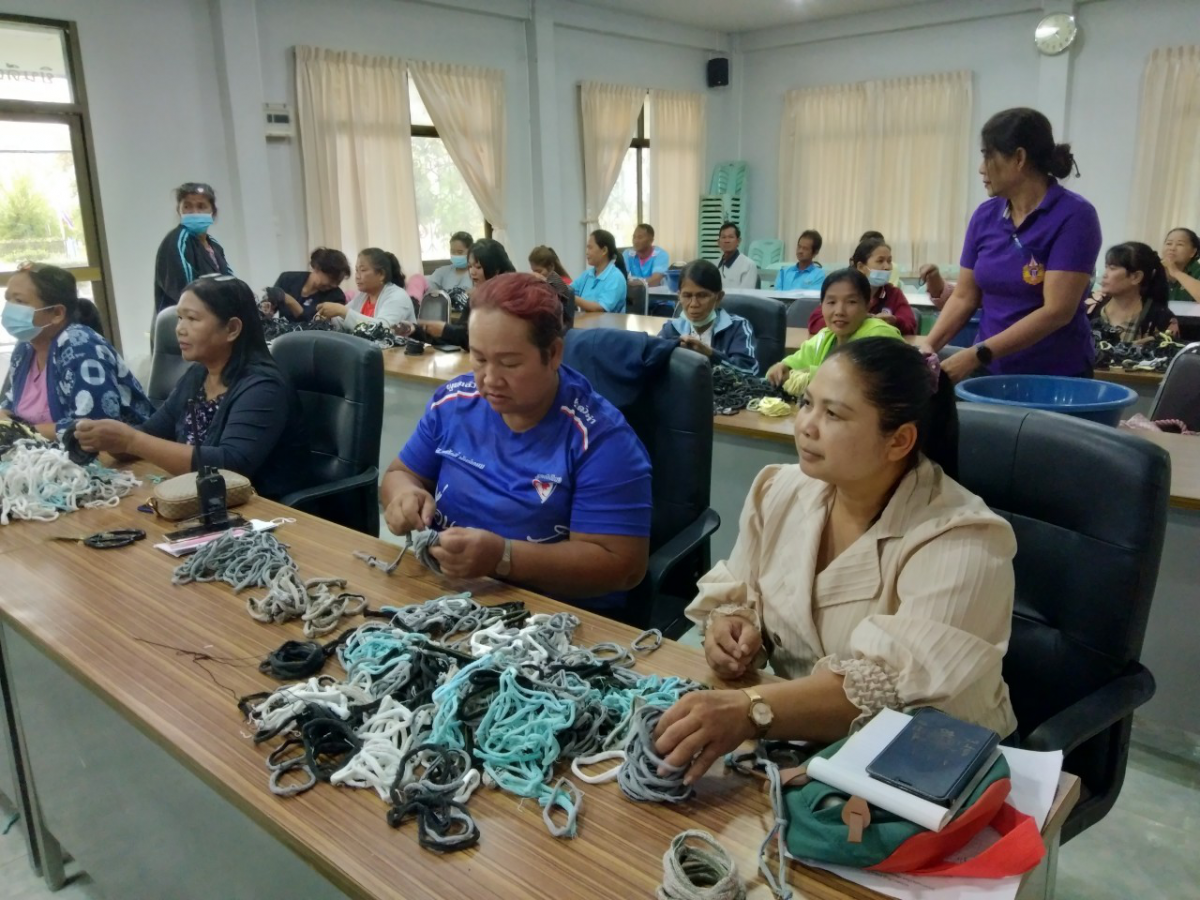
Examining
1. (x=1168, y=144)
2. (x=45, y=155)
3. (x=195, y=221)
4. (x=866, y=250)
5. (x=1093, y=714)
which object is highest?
(x=1168, y=144)

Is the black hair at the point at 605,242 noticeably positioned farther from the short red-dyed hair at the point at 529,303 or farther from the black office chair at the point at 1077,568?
the black office chair at the point at 1077,568

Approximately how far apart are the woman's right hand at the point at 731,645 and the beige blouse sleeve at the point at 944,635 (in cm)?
11

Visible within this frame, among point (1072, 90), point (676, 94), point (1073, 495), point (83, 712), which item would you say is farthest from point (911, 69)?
point (83, 712)

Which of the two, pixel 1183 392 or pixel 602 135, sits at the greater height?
pixel 602 135

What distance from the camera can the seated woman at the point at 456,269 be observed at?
673 centimetres

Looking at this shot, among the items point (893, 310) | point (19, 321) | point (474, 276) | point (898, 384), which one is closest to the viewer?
point (898, 384)

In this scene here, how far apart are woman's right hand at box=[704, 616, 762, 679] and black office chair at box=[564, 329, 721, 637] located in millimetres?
622

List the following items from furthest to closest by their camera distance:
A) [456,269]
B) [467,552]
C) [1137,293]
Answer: [456,269]
[1137,293]
[467,552]

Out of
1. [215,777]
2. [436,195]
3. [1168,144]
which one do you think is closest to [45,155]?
[436,195]

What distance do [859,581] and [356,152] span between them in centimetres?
606

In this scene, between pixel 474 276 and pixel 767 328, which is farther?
pixel 474 276

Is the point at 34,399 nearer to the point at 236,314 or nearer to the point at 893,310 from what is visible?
the point at 236,314

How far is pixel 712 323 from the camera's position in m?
3.60

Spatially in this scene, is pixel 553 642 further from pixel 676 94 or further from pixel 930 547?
pixel 676 94
